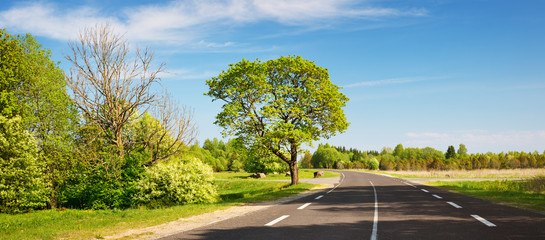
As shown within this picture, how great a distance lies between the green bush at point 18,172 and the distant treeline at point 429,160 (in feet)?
315

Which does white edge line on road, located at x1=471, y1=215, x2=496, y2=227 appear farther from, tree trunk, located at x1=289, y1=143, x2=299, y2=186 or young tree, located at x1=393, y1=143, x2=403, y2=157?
young tree, located at x1=393, y1=143, x2=403, y2=157

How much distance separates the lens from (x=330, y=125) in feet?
96.1

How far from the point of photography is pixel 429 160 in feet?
377

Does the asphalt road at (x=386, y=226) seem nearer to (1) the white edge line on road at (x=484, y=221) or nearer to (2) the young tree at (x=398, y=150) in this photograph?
(1) the white edge line on road at (x=484, y=221)

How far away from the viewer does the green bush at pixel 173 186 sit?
18.2 metres

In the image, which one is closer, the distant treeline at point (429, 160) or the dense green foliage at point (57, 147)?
the dense green foliage at point (57, 147)

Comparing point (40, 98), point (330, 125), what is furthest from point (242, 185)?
point (40, 98)

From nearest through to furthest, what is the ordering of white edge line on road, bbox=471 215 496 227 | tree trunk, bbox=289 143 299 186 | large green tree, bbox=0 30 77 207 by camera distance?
white edge line on road, bbox=471 215 496 227
large green tree, bbox=0 30 77 207
tree trunk, bbox=289 143 299 186

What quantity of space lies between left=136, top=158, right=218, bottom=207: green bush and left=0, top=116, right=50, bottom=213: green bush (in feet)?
29.8

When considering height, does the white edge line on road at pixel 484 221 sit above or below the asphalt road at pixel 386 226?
above

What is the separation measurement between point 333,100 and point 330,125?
8.41ft

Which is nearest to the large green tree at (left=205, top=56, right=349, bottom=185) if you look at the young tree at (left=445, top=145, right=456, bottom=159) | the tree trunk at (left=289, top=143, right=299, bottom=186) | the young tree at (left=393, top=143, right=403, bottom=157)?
the tree trunk at (left=289, top=143, right=299, bottom=186)

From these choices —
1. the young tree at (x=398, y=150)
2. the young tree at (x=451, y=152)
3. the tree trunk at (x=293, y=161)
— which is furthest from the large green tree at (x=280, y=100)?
the young tree at (x=398, y=150)

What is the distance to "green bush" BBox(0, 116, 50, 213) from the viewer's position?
71.2 feet
